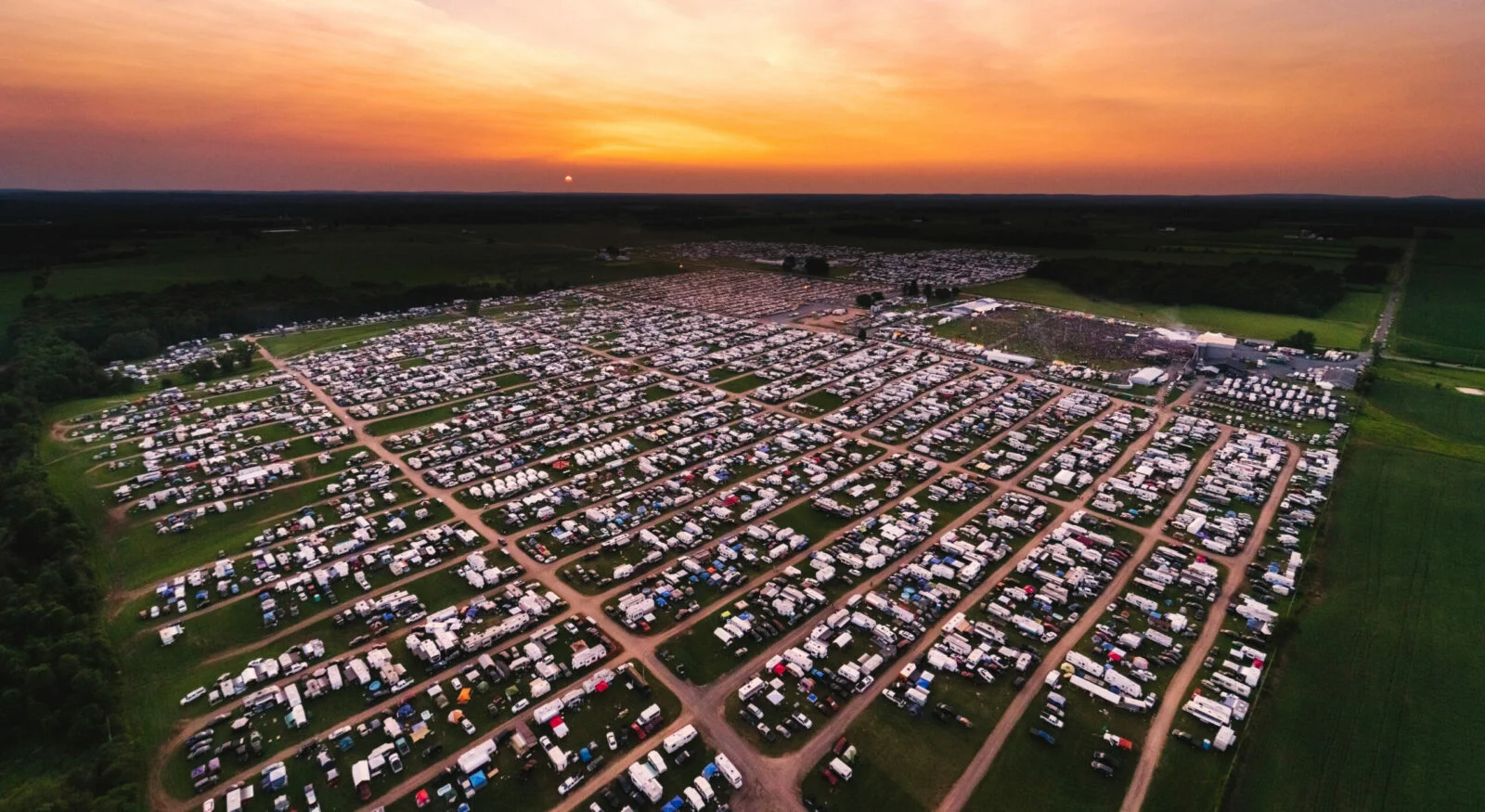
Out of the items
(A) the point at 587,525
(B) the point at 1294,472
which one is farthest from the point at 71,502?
(B) the point at 1294,472

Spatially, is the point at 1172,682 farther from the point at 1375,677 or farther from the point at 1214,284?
the point at 1214,284

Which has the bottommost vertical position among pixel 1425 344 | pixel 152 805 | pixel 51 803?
pixel 152 805

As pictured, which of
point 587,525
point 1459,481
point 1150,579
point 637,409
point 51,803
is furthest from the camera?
point 637,409

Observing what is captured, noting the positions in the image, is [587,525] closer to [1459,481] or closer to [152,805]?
[152,805]

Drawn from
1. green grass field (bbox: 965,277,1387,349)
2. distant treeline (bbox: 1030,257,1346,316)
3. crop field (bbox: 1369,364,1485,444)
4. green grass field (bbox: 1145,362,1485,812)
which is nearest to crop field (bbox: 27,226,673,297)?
green grass field (bbox: 965,277,1387,349)

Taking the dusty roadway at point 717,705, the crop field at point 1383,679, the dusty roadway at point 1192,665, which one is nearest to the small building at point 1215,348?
the dusty roadway at point 1192,665

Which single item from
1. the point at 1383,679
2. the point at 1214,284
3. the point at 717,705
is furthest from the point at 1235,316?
the point at 717,705

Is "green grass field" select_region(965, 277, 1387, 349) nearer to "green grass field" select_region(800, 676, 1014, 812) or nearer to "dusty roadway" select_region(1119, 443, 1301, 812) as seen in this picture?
"dusty roadway" select_region(1119, 443, 1301, 812)

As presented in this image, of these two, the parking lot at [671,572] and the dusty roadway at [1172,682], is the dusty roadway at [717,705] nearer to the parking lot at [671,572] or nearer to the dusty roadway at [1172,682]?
Result: the parking lot at [671,572]
